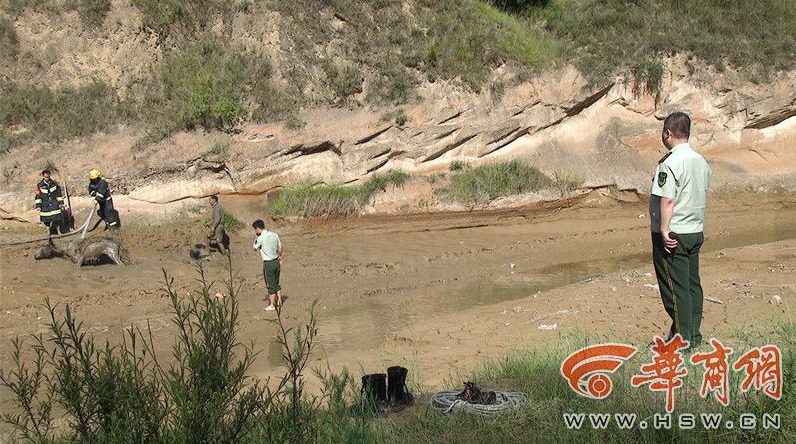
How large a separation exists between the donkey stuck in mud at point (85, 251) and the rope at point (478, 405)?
1010 cm

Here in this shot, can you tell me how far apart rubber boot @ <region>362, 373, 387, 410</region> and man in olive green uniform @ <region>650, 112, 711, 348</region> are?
236 centimetres

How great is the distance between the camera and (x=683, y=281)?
5.94m

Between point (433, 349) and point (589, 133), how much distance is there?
39.4 ft

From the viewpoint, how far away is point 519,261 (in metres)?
15.3

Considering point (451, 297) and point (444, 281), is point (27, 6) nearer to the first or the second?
point (444, 281)

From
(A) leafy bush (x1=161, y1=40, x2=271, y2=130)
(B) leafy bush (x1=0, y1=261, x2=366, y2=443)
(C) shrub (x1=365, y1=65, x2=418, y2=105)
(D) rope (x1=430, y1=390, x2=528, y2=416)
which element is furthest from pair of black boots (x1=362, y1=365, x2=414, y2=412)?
(C) shrub (x1=365, y1=65, x2=418, y2=105)

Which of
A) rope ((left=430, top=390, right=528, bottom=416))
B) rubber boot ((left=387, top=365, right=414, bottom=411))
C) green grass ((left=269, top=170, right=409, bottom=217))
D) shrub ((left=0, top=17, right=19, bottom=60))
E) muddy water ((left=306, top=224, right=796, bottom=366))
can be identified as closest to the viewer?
rope ((left=430, top=390, right=528, bottom=416))

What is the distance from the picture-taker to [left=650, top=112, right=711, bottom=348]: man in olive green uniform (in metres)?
5.82

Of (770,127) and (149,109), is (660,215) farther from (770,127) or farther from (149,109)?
(770,127)

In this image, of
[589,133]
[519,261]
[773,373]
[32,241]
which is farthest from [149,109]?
[773,373]

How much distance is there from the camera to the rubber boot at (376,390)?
18.0 feet

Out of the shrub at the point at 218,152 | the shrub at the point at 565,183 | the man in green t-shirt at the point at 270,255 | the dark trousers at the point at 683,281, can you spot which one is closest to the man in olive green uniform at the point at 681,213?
the dark trousers at the point at 683,281

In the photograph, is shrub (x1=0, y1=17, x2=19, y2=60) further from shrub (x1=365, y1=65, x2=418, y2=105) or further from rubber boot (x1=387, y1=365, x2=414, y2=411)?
rubber boot (x1=387, y1=365, x2=414, y2=411)

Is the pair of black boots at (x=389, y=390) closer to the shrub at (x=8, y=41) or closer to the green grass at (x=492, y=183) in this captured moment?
the green grass at (x=492, y=183)
